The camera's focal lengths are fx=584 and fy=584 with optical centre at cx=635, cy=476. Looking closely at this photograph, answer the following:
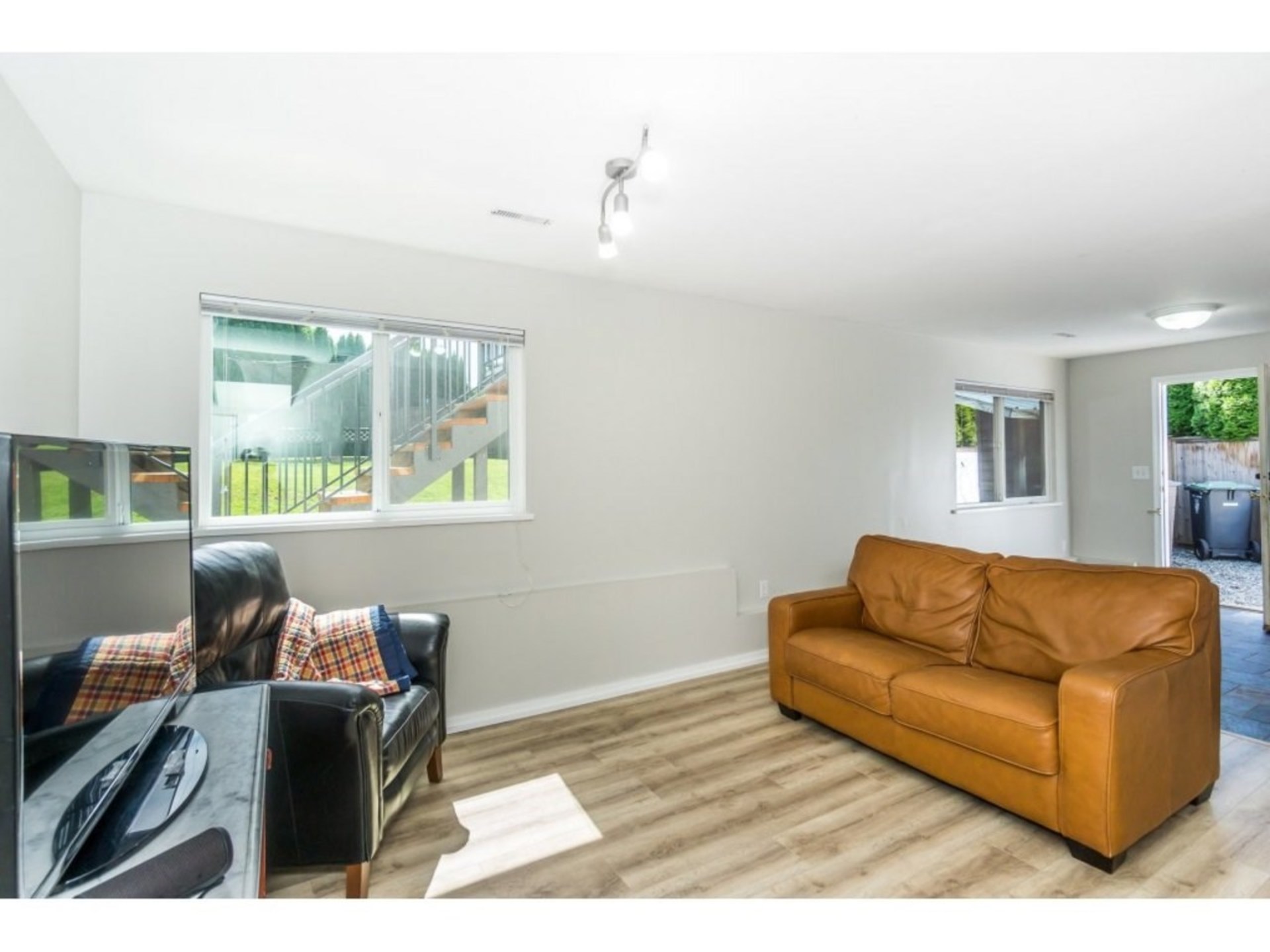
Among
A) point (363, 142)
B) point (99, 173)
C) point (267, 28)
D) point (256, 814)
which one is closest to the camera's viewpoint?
point (256, 814)

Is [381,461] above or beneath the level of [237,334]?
beneath

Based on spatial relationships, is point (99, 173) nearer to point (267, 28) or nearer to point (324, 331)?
point (324, 331)

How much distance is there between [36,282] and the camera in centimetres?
182

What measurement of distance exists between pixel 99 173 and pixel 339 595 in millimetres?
1817

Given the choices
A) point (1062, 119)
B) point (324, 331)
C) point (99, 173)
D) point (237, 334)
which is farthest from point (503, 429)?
point (1062, 119)

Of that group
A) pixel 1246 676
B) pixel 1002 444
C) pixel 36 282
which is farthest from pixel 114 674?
pixel 1002 444

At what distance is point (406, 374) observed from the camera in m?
2.93

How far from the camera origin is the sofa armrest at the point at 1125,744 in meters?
1.75

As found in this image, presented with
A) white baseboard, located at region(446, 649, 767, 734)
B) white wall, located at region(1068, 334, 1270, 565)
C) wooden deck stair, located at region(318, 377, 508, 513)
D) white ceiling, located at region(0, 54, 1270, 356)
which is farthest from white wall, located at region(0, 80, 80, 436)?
white wall, located at region(1068, 334, 1270, 565)

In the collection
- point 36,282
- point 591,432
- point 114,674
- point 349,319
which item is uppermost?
point 349,319

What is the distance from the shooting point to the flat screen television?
0.74 metres

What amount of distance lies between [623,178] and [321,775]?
2149 mm

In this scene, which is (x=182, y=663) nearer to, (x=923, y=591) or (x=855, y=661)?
(x=855, y=661)

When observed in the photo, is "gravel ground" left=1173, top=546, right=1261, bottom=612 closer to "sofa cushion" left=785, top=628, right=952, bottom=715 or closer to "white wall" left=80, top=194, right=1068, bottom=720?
"white wall" left=80, top=194, right=1068, bottom=720
